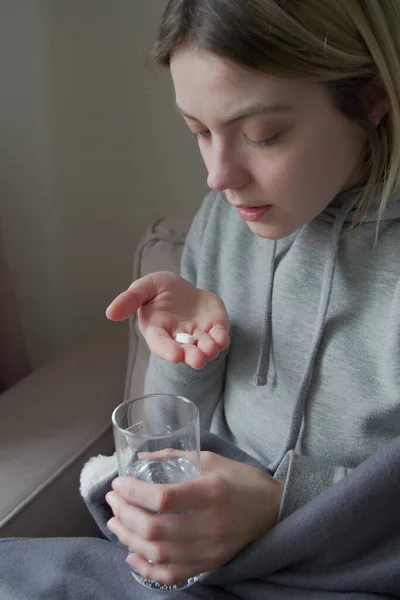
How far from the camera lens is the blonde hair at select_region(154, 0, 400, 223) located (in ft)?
1.94

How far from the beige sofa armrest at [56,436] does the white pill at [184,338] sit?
0.30m

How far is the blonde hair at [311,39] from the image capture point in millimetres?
592

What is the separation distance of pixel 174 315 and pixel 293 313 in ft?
0.49

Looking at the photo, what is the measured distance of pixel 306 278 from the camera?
82cm

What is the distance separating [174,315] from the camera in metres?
0.81

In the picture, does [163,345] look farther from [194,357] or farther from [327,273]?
[327,273]

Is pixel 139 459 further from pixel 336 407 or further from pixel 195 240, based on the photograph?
pixel 195 240

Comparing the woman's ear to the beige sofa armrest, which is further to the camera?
the beige sofa armrest

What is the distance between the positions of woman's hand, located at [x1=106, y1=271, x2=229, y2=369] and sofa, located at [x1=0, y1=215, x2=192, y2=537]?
266 millimetres

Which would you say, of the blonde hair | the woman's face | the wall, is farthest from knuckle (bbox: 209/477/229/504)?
the wall

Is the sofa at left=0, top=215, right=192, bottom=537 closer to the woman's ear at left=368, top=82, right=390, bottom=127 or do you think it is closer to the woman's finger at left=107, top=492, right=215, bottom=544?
the woman's finger at left=107, top=492, right=215, bottom=544

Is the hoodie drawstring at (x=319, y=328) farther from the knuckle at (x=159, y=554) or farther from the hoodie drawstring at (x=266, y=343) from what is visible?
the knuckle at (x=159, y=554)

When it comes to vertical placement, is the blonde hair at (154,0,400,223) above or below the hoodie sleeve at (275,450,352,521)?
above

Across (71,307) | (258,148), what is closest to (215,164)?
(258,148)
